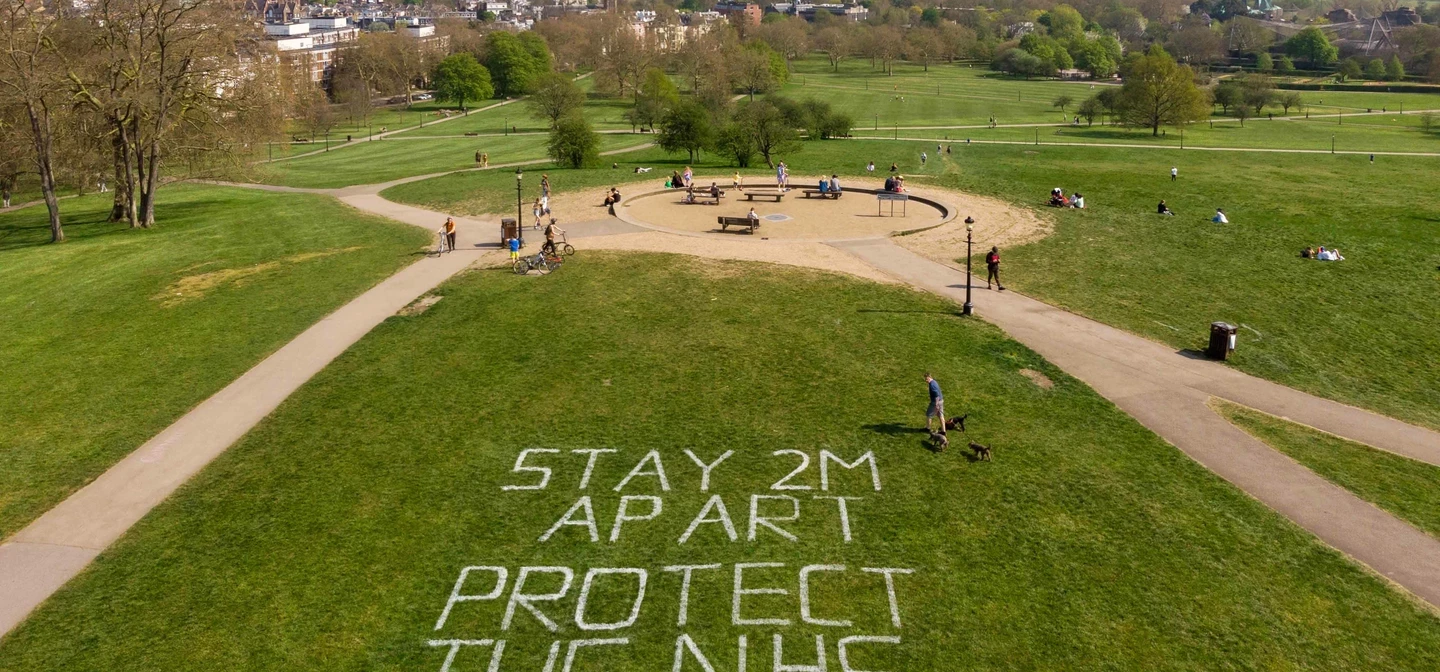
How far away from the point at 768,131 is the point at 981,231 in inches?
996

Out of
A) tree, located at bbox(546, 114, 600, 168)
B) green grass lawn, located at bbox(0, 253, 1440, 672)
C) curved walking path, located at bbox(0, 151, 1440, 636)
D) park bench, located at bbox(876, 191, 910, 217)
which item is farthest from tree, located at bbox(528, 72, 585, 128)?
green grass lawn, located at bbox(0, 253, 1440, 672)

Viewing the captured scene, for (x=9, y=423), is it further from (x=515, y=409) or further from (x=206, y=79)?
(x=206, y=79)

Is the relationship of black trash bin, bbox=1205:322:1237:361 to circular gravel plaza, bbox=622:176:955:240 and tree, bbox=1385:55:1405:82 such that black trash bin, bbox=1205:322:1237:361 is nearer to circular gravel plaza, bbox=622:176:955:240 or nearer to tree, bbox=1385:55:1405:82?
circular gravel plaza, bbox=622:176:955:240

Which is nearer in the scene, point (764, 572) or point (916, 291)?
point (764, 572)

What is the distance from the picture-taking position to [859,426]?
25.3 m

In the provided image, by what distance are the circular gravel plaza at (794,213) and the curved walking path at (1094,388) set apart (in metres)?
7.48

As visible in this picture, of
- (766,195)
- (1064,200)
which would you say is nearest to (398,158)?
(766,195)

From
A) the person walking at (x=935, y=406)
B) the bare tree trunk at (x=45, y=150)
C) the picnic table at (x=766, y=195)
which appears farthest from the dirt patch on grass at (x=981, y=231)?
the bare tree trunk at (x=45, y=150)

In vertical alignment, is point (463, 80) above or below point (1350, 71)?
below

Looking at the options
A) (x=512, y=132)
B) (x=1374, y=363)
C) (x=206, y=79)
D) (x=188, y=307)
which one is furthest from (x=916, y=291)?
(x=512, y=132)

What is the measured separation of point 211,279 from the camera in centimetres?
4153

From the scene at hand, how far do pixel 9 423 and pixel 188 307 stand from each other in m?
11.2

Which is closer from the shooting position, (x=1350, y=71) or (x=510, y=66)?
(x=510, y=66)

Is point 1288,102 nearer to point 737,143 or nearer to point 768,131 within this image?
point 768,131
